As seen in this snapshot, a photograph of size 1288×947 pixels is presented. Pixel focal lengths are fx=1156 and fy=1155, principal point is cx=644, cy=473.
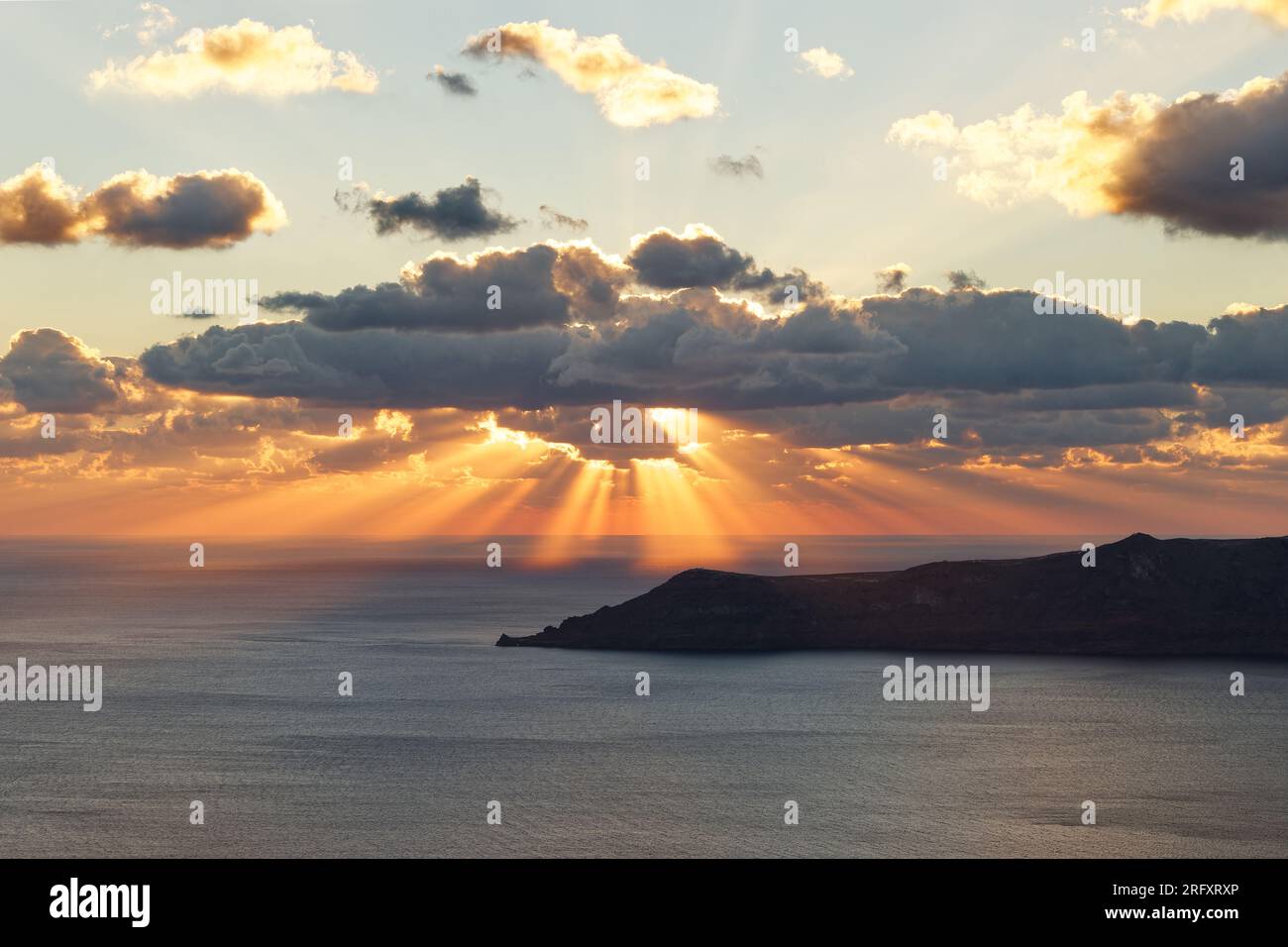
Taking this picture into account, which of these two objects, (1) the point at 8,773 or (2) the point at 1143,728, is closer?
(1) the point at 8,773

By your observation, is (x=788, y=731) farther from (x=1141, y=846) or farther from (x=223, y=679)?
(x=223, y=679)

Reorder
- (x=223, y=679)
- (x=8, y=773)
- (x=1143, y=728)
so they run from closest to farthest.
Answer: (x=8, y=773) → (x=1143, y=728) → (x=223, y=679)

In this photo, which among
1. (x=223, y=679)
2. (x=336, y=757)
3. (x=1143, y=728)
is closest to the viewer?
(x=336, y=757)
